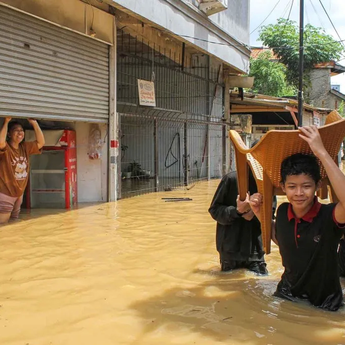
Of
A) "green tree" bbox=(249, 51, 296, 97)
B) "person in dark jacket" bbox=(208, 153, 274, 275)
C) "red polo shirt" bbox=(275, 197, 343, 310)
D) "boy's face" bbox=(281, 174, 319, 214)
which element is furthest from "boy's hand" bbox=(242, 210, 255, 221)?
"green tree" bbox=(249, 51, 296, 97)

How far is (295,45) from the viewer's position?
29.1m

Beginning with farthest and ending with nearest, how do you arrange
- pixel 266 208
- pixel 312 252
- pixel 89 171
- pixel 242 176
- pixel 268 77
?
1. pixel 268 77
2. pixel 89 171
3. pixel 242 176
4. pixel 266 208
5. pixel 312 252

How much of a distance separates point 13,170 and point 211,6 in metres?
7.82

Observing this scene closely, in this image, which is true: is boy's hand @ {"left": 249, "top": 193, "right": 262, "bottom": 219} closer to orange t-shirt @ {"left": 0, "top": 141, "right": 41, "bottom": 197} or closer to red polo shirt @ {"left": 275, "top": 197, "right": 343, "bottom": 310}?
red polo shirt @ {"left": 275, "top": 197, "right": 343, "bottom": 310}

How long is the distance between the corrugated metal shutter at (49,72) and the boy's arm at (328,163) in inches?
215

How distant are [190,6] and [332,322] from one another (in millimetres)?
10033

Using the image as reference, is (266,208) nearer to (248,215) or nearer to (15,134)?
(248,215)

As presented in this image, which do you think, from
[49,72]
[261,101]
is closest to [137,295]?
[49,72]

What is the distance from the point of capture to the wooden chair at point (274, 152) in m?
2.88

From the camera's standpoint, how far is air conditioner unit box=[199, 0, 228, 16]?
1239 centimetres

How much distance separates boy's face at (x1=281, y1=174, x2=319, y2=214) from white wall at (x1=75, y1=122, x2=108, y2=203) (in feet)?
23.7

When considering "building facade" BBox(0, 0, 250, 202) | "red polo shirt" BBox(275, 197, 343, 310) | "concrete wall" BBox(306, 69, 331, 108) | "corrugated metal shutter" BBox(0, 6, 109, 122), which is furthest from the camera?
"concrete wall" BBox(306, 69, 331, 108)

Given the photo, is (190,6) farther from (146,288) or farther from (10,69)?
(146,288)

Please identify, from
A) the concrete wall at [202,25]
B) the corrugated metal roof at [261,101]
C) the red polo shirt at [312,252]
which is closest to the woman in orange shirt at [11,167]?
the concrete wall at [202,25]
